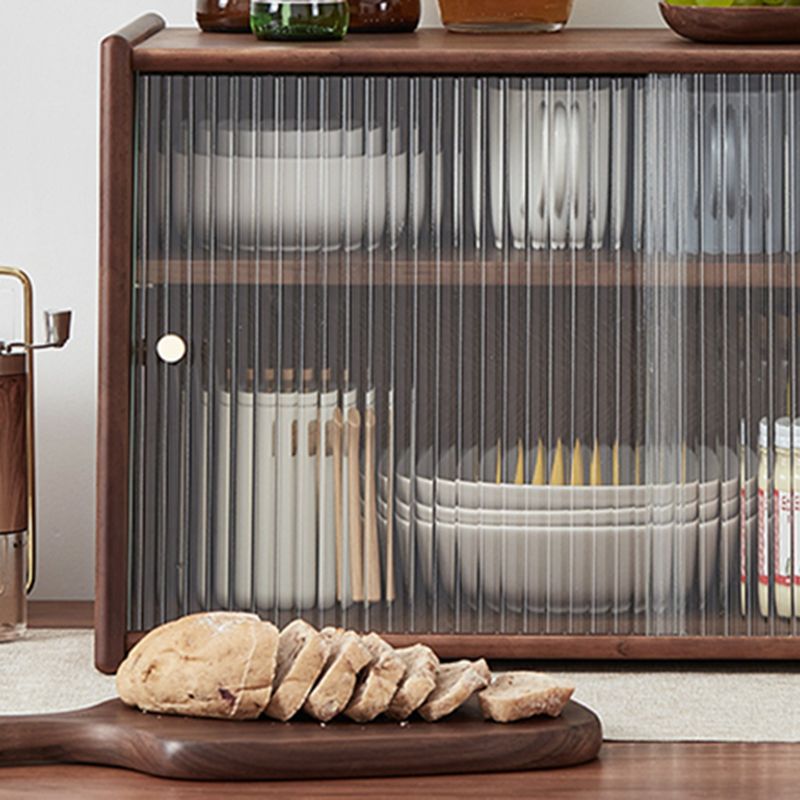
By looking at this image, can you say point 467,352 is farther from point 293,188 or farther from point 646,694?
point 646,694

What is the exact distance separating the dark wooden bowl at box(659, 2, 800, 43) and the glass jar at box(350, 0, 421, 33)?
272 mm


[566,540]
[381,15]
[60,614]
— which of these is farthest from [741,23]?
[60,614]

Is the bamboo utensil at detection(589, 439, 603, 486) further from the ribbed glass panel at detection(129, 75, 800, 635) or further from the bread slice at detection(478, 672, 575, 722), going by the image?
the bread slice at detection(478, 672, 575, 722)

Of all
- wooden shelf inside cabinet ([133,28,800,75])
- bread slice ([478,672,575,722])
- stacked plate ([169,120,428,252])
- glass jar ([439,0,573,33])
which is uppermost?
glass jar ([439,0,573,33])

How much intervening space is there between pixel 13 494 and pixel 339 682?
1.40ft

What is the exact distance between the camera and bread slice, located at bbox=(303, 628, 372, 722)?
3.73 feet

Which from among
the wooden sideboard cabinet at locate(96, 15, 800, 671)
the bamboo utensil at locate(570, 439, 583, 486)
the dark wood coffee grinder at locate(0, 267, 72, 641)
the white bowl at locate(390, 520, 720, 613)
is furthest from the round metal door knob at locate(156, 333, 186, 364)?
the bamboo utensil at locate(570, 439, 583, 486)

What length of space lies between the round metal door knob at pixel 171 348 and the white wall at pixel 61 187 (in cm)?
32

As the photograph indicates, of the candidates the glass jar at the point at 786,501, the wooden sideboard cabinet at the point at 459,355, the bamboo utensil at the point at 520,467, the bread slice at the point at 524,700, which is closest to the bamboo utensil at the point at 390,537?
the wooden sideboard cabinet at the point at 459,355


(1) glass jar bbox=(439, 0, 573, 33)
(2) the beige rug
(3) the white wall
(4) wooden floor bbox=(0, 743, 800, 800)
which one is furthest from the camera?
(3) the white wall

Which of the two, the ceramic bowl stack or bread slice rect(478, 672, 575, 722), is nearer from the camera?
bread slice rect(478, 672, 575, 722)

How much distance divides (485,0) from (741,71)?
0.26m

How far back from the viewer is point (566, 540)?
1.36m

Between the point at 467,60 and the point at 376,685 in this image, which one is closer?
the point at 376,685
